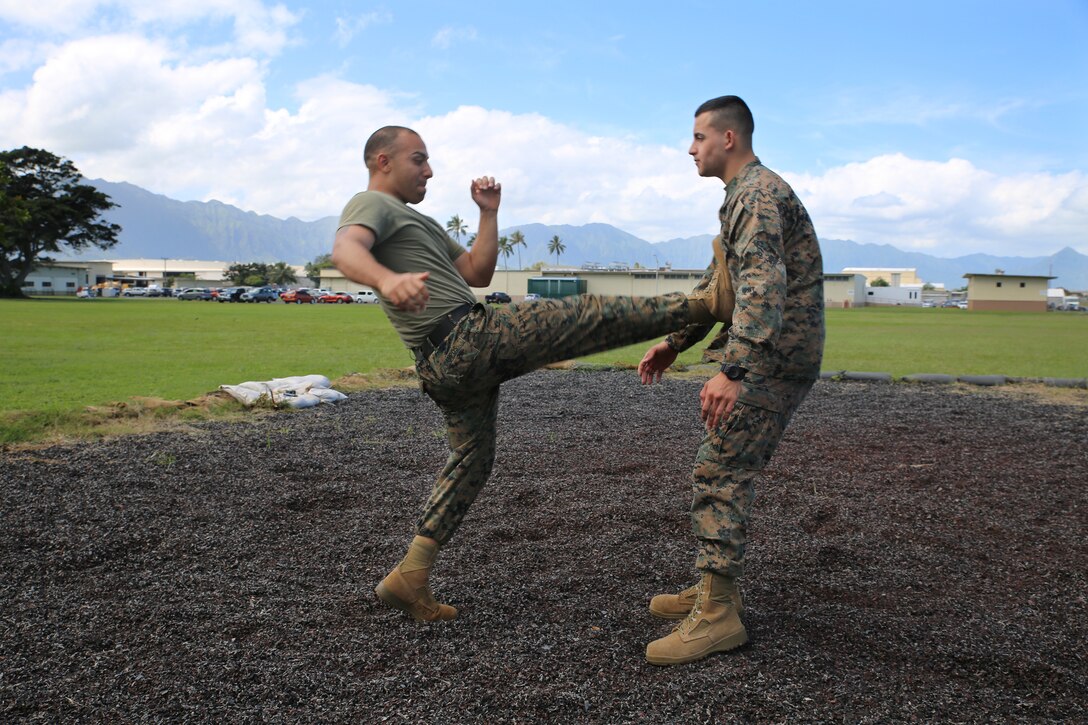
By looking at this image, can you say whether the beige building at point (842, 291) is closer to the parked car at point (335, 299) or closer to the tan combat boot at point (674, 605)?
Result: the parked car at point (335, 299)

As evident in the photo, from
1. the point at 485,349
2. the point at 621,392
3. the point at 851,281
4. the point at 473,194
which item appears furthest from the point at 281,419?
the point at 851,281

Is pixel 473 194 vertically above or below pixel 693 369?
above

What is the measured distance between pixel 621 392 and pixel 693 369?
3706 millimetres

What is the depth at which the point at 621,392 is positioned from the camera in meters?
11.5

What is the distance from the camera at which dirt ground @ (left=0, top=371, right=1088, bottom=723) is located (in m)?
2.87

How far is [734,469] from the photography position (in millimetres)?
3320

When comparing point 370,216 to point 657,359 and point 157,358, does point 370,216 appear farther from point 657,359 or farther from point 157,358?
point 157,358

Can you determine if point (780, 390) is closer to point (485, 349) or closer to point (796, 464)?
point (485, 349)

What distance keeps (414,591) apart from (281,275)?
132570 millimetres

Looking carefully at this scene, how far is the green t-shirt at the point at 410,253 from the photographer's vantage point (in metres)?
3.34

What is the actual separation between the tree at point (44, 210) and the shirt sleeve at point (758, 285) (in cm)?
7173

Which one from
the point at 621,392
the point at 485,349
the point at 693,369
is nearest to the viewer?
the point at 485,349

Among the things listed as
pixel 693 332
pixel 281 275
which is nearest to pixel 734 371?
pixel 693 332

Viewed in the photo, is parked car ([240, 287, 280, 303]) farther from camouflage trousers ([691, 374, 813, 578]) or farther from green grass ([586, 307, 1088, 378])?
camouflage trousers ([691, 374, 813, 578])
